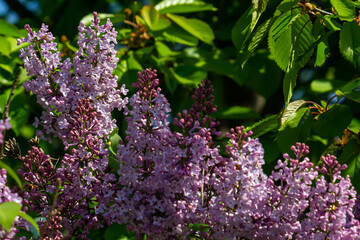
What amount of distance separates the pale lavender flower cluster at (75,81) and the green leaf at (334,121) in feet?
1.94

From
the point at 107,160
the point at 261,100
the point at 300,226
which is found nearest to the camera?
the point at 300,226

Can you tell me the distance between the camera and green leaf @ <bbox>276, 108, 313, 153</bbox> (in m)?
1.45

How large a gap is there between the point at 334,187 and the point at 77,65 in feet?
2.11

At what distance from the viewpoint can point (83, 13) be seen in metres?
3.33

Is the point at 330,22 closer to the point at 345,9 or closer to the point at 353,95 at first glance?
the point at 345,9

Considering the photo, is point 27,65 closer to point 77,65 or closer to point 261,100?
point 77,65

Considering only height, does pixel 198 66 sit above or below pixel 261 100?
below

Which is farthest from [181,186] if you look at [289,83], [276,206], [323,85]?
[323,85]

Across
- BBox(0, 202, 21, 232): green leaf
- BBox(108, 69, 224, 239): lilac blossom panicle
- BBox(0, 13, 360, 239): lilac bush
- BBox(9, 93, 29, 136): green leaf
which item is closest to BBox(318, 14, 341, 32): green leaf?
BBox(0, 13, 360, 239): lilac bush

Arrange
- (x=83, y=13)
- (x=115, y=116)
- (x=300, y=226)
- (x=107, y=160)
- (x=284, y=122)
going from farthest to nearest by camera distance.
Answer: (x=83, y=13)
(x=115, y=116)
(x=284, y=122)
(x=107, y=160)
(x=300, y=226)

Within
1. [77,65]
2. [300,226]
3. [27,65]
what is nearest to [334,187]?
[300,226]

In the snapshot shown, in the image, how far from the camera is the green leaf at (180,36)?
2.50 meters

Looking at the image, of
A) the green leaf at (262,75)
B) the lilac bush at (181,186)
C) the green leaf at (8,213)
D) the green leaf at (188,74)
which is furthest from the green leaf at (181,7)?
the green leaf at (8,213)

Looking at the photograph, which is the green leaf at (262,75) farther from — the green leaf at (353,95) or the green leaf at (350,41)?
the green leaf at (350,41)
